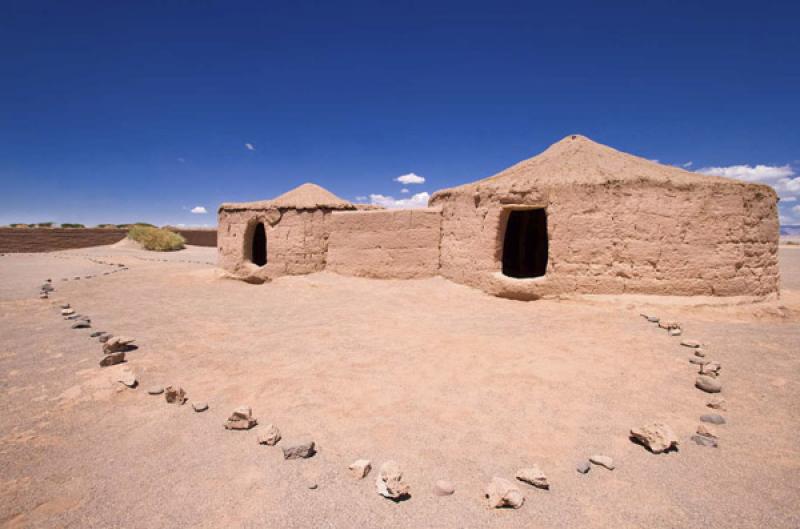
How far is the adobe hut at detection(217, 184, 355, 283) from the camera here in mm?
11875

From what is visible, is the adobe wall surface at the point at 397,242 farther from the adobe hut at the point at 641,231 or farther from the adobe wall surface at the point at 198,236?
the adobe wall surface at the point at 198,236

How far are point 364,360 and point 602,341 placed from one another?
375cm

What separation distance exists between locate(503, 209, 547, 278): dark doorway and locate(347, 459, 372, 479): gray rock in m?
10.3

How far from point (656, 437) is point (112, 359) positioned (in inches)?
253

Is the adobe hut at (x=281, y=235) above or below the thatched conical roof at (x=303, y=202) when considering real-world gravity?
below

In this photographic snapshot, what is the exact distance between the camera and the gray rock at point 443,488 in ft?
9.11

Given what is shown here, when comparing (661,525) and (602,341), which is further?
(602,341)

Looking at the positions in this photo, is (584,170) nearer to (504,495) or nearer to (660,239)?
(660,239)

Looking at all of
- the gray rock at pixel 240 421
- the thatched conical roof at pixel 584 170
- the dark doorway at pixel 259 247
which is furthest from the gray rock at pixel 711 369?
the dark doorway at pixel 259 247

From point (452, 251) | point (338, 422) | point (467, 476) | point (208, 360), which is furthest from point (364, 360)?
point (452, 251)

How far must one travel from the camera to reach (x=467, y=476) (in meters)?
2.98

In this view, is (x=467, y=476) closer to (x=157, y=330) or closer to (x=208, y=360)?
(x=208, y=360)

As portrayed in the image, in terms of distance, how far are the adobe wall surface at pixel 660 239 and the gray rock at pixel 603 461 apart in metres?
5.65

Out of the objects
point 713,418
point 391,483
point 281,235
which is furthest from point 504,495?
point 281,235
